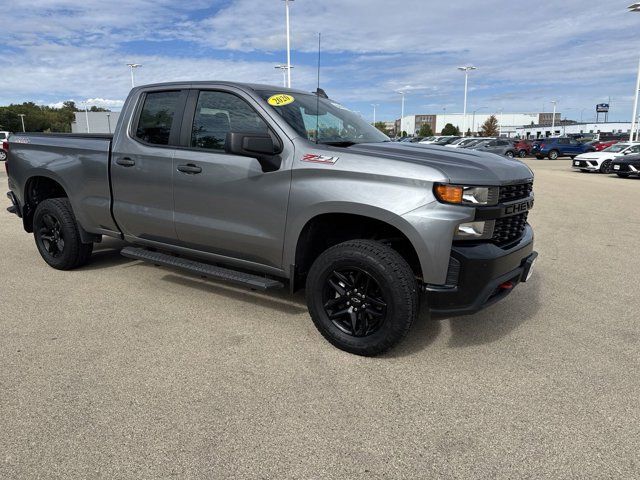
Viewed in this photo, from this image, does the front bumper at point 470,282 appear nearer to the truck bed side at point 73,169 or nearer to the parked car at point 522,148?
the truck bed side at point 73,169

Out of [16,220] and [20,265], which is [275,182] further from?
[16,220]

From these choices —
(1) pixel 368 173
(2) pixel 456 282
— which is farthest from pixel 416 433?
(1) pixel 368 173

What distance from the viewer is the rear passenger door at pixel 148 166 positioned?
4305 millimetres

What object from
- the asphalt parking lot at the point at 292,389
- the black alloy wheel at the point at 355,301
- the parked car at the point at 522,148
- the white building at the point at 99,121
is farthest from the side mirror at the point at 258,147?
the parked car at the point at 522,148

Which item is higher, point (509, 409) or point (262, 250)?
point (262, 250)

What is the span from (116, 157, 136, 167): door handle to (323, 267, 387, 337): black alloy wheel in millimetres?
2195

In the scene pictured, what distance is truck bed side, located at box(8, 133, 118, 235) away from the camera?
189 inches

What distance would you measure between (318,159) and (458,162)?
95 cm

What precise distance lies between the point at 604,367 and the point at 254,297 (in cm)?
291

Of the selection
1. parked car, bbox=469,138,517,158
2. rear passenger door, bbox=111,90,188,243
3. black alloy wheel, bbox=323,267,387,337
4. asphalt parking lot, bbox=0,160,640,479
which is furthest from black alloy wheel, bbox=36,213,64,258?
parked car, bbox=469,138,517,158

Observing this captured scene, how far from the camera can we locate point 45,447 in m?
2.51

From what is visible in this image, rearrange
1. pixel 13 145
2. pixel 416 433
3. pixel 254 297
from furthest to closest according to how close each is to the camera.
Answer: pixel 13 145 < pixel 254 297 < pixel 416 433

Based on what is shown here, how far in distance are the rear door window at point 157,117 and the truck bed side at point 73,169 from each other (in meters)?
0.45

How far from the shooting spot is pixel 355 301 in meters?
3.51
